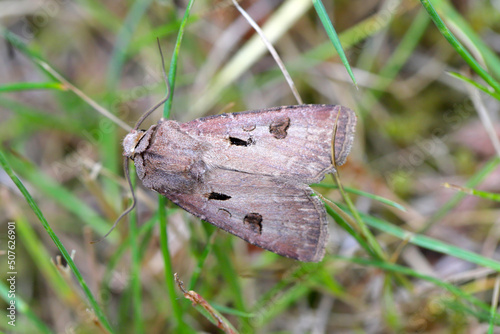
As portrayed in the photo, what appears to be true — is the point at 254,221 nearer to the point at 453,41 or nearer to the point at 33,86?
the point at 453,41

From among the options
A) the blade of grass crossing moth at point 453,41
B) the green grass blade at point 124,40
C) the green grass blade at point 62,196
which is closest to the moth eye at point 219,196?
the green grass blade at point 62,196

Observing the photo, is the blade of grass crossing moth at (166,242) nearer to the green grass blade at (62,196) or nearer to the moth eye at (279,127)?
the moth eye at (279,127)

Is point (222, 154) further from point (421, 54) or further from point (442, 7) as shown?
point (421, 54)

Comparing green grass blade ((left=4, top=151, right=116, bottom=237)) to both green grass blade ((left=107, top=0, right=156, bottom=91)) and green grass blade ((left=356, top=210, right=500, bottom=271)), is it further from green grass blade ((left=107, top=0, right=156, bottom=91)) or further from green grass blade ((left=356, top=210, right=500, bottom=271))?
green grass blade ((left=356, top=210, right=500, bottom=271))

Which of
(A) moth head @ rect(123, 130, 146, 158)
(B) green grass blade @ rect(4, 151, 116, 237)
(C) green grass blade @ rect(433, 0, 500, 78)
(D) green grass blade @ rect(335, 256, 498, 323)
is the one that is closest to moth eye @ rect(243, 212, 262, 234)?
(D) green grass blade @ rect(335, 256, 498, 323)

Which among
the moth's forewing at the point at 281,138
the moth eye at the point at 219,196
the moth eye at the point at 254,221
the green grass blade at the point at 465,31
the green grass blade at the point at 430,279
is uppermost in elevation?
the green grass blade at the point at 465,31

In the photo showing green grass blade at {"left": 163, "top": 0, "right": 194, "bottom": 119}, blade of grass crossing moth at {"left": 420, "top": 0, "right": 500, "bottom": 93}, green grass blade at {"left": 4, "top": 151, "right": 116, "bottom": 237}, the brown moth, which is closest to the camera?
blade of grass crossing moth at {"left": 420, "top": 0, "right": 500, "bottom": 93}
